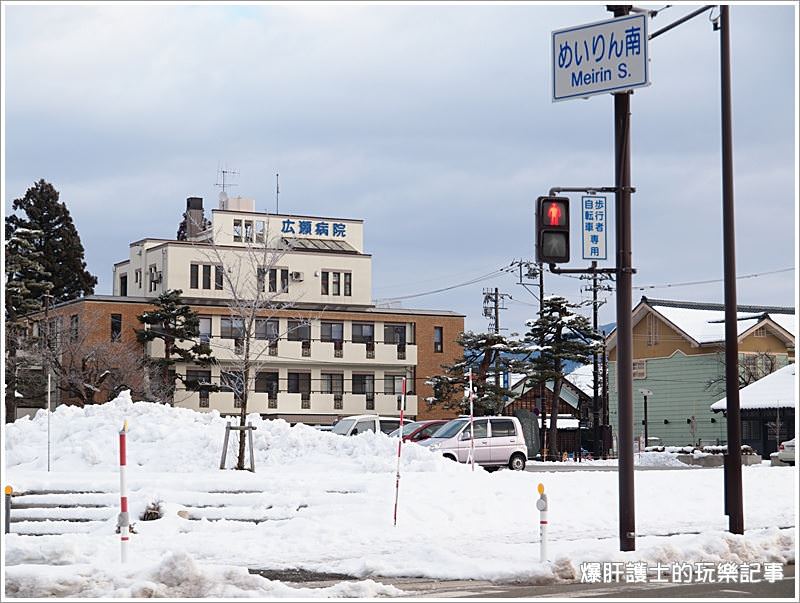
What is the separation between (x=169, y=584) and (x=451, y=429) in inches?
823

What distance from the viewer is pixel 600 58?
46.3ft

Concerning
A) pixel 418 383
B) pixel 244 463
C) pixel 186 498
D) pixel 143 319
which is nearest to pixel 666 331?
pixel 418 383

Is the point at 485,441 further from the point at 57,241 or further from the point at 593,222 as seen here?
the point at 57,241

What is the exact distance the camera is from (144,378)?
57656 mm

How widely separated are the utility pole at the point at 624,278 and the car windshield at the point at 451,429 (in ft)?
56.0

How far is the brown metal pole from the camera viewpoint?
54.1ft

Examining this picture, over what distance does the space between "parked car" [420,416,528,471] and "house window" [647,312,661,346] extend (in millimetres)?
35500

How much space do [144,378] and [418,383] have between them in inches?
730

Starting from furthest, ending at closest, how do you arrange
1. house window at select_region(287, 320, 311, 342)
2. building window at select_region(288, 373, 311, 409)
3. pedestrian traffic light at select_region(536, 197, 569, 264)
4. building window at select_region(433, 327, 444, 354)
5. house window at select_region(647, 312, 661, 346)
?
building window at select_region(433, 327, 444, 354)
building window at select_region(288, 373, 311, 409)
house window at select_region(287, 320, 311, 342)
house window at select_region(647, 312, 661, 346)
pedestrian traffic light at select_region(536, 197, 569, 264)

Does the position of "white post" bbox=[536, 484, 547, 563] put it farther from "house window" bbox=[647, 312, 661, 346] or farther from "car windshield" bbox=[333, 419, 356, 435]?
"house window" bbox=[647, 312, 661, 346]

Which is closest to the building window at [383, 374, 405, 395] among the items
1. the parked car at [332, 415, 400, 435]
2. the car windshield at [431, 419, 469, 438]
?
the parked car at [332, 415, 400, 435]

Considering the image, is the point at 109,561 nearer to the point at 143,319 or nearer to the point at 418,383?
the point at 143,319

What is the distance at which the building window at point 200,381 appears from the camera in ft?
197

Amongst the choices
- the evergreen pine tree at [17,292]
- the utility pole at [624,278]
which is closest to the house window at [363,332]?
the evergreen pine tree at [17,292]
